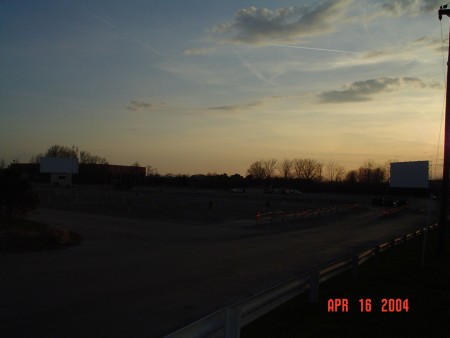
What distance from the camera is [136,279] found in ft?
39.2

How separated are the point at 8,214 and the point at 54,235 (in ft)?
12.9

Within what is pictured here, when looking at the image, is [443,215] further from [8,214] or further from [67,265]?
[8,214]

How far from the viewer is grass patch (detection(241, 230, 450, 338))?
281 inches

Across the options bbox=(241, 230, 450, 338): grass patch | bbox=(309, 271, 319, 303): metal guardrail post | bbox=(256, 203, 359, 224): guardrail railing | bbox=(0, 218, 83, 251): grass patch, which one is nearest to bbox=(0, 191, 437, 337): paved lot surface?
bbox=(0, 218, 83, 251): grass patch

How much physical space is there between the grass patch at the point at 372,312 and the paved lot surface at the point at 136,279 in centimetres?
164

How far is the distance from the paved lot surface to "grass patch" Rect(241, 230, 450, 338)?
164cm

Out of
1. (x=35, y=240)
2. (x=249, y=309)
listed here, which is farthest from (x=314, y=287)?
(x=35, y=240)

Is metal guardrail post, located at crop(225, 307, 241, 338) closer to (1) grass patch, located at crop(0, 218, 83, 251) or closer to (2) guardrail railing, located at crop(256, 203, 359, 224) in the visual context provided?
(1) grass patch, located at crop(0, 218, 83, 251)

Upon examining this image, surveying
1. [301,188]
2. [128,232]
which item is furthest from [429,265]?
[301,188]

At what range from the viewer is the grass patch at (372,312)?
7125mm

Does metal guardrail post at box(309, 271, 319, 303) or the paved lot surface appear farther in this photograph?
metal guardrail post at box(309, 271, 319, 303)

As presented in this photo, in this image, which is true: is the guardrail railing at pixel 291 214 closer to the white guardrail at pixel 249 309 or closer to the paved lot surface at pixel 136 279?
the paved lot surface at pixel 136 279

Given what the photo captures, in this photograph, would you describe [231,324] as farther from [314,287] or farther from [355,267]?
[355,267]

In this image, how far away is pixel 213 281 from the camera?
12.2 metres
